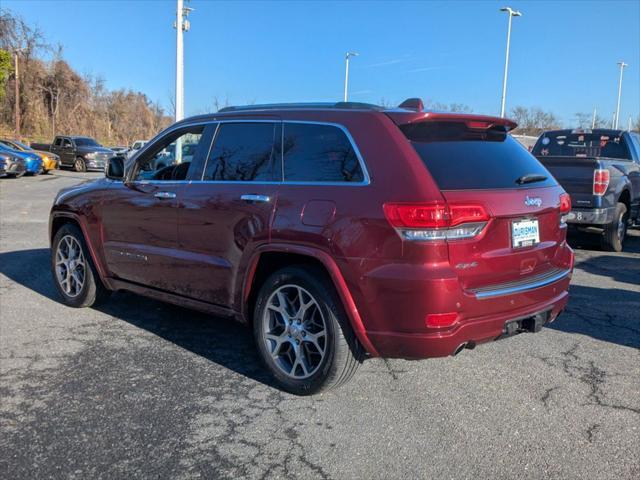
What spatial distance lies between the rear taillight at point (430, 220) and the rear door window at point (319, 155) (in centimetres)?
36

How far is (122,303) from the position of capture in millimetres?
6031

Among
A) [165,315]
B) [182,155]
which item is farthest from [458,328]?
[165,315]

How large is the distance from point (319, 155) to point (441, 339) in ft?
4.62

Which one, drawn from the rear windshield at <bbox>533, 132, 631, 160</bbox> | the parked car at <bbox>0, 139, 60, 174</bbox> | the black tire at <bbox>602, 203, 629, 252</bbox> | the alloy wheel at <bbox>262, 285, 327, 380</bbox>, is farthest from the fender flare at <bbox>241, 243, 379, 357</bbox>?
the parked car at <bbox>0, 139, 60, 174</bbox>

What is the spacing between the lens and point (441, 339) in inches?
128

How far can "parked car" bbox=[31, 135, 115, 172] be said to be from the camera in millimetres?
30672

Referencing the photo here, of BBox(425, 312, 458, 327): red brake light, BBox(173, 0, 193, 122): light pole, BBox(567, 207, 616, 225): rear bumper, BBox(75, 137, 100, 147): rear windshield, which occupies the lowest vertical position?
BBox(425, 312, 458, 327): red brake light

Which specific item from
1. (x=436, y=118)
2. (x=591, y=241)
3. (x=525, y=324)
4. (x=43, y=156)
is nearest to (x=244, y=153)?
(x=436, y=118)

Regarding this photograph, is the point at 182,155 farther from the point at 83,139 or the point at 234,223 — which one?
the point at 83,139

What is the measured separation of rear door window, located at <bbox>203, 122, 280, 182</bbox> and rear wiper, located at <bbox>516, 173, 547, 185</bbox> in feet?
5.33

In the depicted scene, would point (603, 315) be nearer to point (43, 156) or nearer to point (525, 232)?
point (525, 232)

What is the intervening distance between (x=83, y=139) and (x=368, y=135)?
104 feet

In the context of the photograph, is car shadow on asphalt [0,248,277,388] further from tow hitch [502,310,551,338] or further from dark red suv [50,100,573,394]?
tow hitch [502,310,551,338]

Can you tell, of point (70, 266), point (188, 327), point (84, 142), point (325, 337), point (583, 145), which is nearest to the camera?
point (325, 337)
